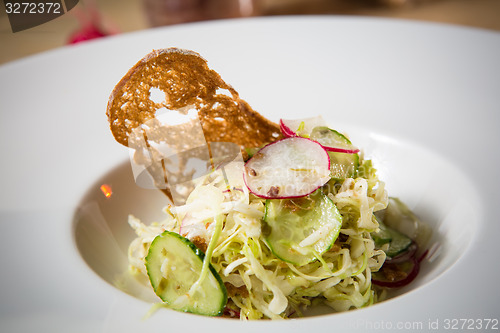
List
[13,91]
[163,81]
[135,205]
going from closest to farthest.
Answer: [163,81] < [135,205] < [13,91]

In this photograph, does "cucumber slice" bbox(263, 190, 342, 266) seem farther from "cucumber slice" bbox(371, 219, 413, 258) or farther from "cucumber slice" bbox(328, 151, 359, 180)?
"cucumber slice" bbox(371, 219, 413, 258)

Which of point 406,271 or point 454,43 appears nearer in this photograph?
point 406,271

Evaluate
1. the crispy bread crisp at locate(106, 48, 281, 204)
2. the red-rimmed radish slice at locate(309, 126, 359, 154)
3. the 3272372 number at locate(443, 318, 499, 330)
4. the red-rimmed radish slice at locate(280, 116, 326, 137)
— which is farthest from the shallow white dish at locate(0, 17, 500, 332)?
the red-rimmed radish slice at locate(309, 126, 359, 154)

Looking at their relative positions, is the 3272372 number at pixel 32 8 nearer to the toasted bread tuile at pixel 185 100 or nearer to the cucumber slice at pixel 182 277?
the toasted bread tuile at pixel 185 100

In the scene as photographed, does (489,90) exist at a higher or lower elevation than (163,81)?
lower

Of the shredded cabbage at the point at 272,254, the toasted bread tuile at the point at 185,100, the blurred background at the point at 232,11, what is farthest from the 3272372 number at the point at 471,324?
the blurred background at the point at 232,11

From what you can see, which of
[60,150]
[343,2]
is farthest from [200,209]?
[343,2]

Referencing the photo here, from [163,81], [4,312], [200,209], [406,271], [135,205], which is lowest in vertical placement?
[406,271]

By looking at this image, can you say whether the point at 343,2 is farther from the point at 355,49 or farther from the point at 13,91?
the point at 13,91
